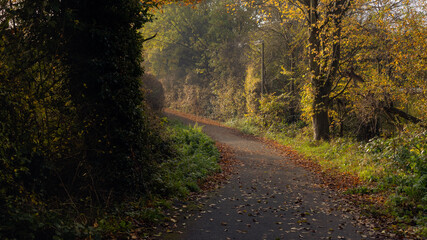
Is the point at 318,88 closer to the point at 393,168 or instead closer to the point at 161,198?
the point at 393,168

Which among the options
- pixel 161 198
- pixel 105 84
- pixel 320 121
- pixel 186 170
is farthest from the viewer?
pixel 320 121

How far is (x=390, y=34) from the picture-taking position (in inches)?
528

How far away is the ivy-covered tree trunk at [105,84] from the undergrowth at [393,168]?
6150 millimetres

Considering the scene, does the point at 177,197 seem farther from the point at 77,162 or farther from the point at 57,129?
the point at 57,129

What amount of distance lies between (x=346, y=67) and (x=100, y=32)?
46.4 feet

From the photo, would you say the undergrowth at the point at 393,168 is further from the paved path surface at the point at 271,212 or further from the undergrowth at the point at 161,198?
the undergrowth at the point at 161,198

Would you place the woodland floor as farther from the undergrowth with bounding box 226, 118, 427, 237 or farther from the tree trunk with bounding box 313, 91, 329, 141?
the tree trunk with bounding box 313, 91, 329, 141

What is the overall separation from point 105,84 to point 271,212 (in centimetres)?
480

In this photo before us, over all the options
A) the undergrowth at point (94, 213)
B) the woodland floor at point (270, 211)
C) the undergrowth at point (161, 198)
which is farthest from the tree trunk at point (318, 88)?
the undergrowth at point (94, 213)

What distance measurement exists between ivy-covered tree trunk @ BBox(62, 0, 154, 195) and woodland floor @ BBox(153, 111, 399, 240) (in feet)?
5.68

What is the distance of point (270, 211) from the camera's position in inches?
303

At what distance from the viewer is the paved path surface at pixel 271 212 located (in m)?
6.15

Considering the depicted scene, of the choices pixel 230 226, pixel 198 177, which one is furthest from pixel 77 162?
pixel 198 177

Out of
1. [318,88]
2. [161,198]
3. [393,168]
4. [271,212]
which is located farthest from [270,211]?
[318,88]
